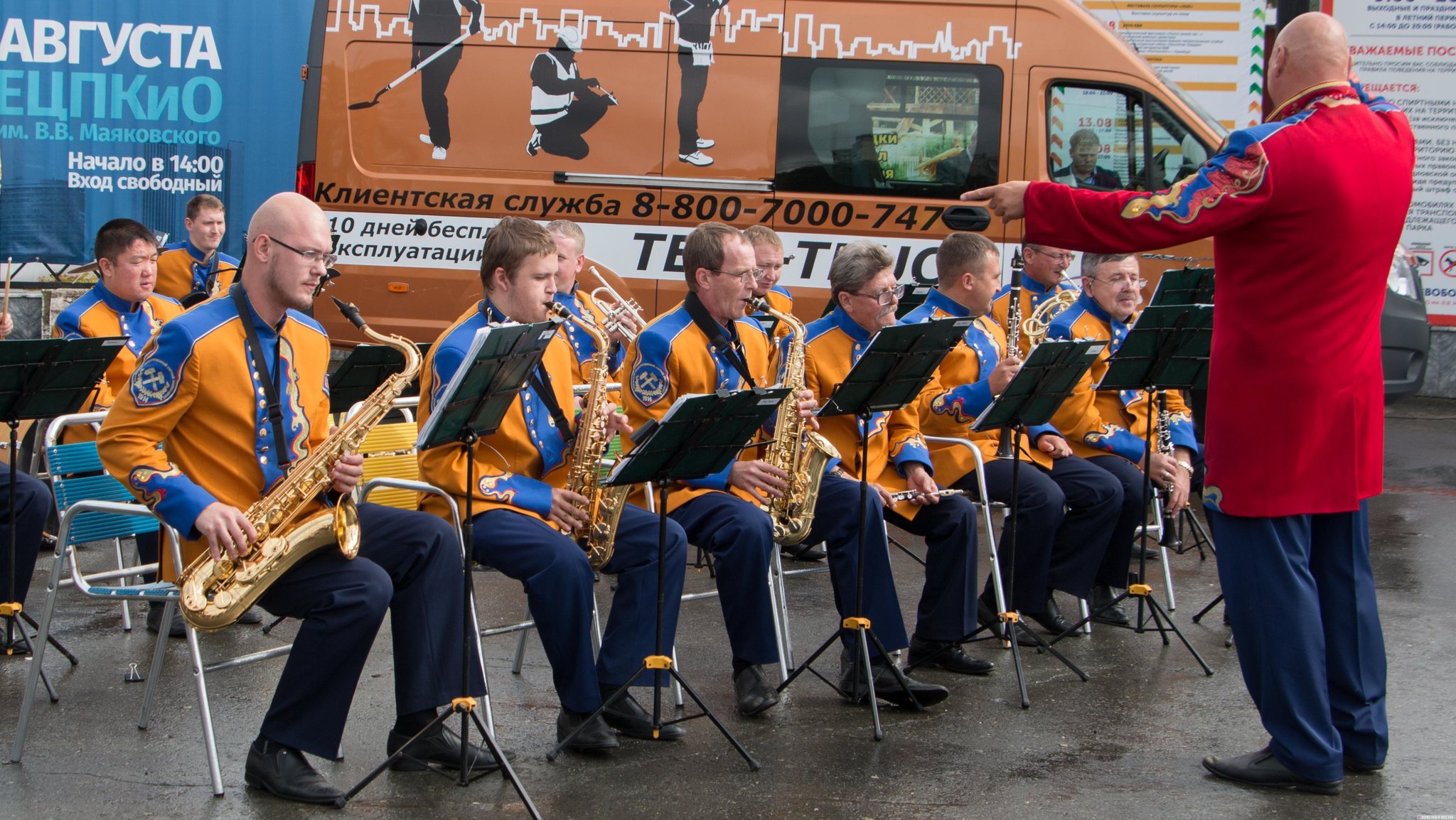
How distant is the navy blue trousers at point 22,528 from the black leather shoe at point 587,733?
2316 mm

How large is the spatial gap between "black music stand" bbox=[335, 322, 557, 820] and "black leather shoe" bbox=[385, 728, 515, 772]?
26mm

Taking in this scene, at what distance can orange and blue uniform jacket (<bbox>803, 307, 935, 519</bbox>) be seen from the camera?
5758 millimetres

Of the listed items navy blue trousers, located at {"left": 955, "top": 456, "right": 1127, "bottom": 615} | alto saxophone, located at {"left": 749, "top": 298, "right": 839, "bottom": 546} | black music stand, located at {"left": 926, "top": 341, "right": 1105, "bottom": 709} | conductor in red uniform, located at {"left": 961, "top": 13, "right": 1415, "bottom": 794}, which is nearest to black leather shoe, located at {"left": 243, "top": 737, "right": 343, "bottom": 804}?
alto saxophone, located at {"left": 749, "top": 298, "right": 839, "bottom": 546}

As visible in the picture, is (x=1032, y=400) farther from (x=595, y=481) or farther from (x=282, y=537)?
(x=282, y=537)

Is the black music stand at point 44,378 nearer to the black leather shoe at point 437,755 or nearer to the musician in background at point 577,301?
the black leather shoe at point 437,755

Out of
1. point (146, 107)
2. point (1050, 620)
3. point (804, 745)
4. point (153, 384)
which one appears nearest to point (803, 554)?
point (1050, 620)

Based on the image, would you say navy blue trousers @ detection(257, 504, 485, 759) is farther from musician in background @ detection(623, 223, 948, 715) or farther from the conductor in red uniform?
the conductor in red uniform

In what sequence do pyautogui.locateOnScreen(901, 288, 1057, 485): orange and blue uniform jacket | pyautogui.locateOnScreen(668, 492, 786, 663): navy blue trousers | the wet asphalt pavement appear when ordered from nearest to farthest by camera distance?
the wet asphalt pavement
pyautogui.locateOnScreen(668, 492, 786, 663): navy blue trousers
pyautogui.locateOnScreen(901, 288, 1057, 485): orange and blue uniform jacket

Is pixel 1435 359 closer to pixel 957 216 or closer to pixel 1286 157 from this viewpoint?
pixel 957 216

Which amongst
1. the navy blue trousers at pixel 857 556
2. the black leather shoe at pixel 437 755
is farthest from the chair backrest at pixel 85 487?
the navy blue trousers at pixel 857 556

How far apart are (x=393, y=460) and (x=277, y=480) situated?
3.48 ft

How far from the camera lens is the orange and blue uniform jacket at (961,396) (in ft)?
20.1

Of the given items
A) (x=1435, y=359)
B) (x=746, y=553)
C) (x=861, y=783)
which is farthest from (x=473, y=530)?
(x=1435, y=359)

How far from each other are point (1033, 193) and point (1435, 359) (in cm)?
1091
